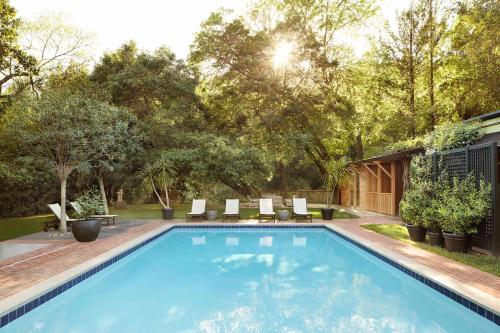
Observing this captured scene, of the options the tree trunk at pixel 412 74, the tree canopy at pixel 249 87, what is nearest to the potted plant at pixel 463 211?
the tree canopy at pixel 249 87

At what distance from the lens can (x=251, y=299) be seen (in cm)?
608

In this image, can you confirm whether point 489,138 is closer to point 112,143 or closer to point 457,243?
point 457,243

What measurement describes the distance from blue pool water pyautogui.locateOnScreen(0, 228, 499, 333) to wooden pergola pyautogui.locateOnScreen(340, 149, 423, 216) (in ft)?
23.8

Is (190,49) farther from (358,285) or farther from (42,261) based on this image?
(358,285)

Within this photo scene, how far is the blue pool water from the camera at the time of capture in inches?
194

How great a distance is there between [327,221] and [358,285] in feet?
26.5

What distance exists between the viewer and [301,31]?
19.6 metres

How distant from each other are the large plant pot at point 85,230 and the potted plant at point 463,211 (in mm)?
8536

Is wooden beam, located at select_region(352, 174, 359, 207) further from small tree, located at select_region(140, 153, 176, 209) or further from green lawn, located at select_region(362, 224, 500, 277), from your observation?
small tree, located at select_region(140, 153, 176, 209)

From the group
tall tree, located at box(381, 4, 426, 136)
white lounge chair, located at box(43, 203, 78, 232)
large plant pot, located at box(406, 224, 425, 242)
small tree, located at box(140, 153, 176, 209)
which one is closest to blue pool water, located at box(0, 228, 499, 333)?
large plant pot, located at box(406, 224, 425, 242)

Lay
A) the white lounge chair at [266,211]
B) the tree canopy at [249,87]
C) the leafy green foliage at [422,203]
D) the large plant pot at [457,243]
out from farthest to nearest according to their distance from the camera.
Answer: the tree canopy at [249,87], the white lounge chair at [266,211], the leafy green foliage at [422,203], the large plant pot at [457,243]

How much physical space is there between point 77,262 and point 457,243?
801 centimetres

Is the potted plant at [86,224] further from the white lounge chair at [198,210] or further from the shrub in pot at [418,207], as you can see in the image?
the shrub in pot at [418,207]

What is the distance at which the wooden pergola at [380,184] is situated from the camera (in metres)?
15.9
